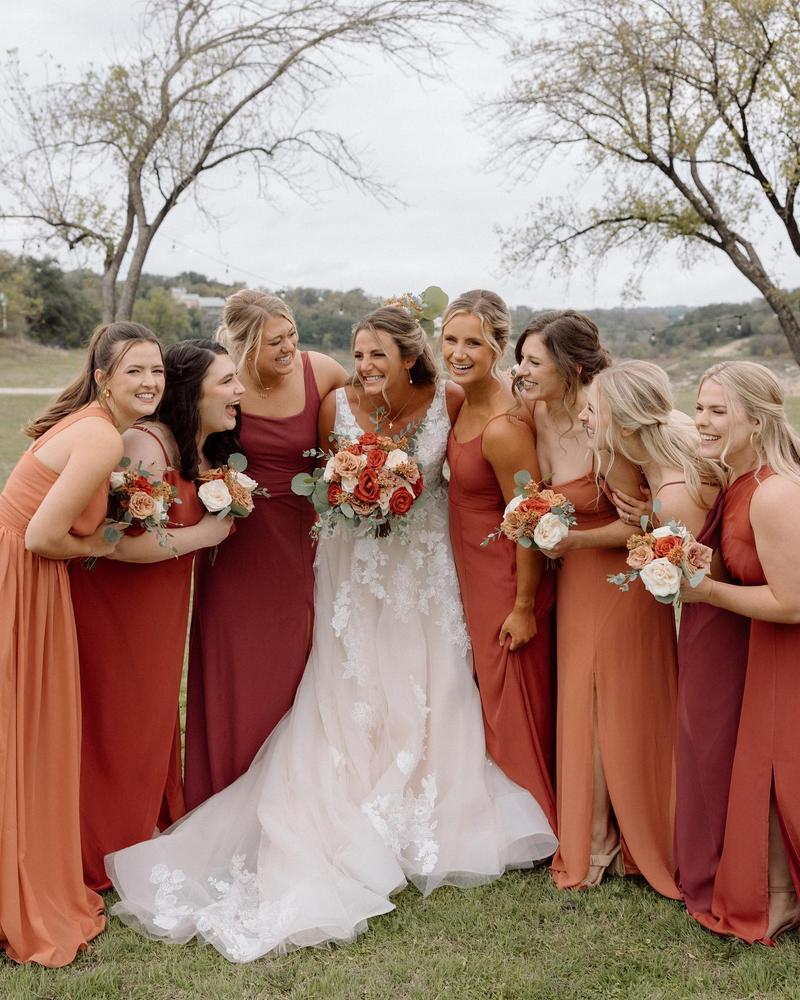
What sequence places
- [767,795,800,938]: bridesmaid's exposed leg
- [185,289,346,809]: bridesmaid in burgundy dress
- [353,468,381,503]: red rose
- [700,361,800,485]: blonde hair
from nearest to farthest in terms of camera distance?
[700,361,800,485]: blonde hair
[767,795,800,938]: bridesmaid's exposed leg
[353,468,381,503]: red rose
[185,289,346,809]: bridesmaid in burgundy dress

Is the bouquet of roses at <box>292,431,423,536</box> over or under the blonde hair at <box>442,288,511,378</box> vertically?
under

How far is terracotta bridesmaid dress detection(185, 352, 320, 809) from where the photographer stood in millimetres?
4992

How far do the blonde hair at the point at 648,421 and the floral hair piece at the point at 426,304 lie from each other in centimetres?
110

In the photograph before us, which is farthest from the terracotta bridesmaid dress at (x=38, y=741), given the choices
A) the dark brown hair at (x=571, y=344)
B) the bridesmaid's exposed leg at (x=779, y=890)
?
the bridesmaid's exposed leg at (x=779, y=890)

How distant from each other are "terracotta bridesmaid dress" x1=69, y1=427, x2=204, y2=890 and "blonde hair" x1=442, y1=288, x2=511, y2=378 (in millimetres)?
1514

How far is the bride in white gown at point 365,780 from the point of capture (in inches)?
170

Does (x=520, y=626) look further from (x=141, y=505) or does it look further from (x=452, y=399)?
(x=141, y=505)

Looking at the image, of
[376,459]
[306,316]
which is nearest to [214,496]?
[376,459]

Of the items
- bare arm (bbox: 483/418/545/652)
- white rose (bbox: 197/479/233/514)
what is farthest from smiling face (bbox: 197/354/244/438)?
bare arm (bbox: 483/418/545/652)

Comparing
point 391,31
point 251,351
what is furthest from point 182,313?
point 251,351

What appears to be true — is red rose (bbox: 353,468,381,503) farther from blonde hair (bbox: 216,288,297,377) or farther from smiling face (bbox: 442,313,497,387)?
blonde hair (bbox: 216,288,297,377)

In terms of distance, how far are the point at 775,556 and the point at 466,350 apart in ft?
5.71

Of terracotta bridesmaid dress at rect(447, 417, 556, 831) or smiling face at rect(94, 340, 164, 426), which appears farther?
terracotta bridesmaid dress at rect(447, 417, 556, 831)

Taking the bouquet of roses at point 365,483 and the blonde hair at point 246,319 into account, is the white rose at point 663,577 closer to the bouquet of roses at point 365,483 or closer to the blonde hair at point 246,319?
the bouquet of roses at point 365,483
